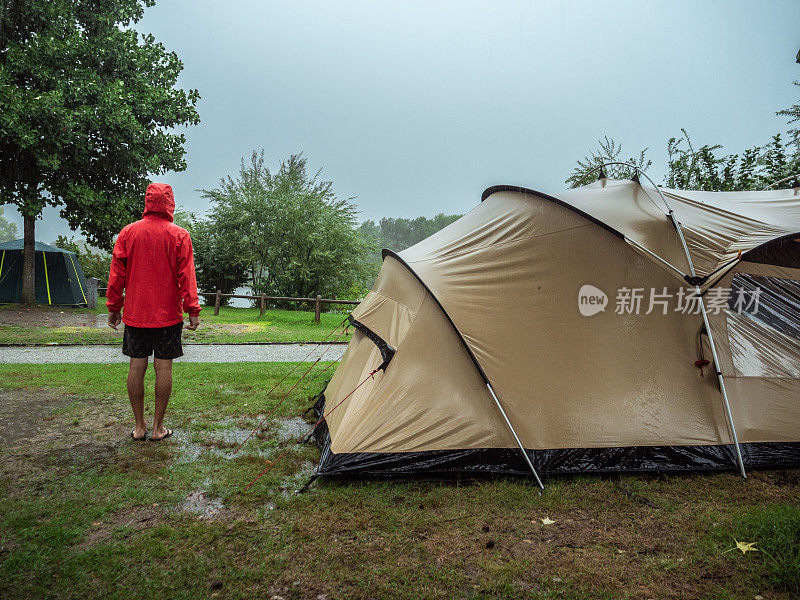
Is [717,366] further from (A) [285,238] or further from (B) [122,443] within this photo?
(A) [285,238]

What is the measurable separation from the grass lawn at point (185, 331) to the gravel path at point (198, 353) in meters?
0.55

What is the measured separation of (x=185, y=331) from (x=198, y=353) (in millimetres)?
3062

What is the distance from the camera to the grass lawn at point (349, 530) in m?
1.97

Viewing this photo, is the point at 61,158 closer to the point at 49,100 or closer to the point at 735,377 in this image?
the point at 49,100

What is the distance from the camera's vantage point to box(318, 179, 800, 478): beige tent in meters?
2.98

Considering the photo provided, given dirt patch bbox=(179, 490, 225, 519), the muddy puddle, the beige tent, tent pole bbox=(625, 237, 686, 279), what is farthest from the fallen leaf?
the muddy puddle

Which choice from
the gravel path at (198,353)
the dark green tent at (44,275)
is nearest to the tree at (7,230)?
the dark green tent at (44,275)

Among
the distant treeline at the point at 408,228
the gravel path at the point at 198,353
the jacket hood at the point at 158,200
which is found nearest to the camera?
the jacket hood at the point at 158,200

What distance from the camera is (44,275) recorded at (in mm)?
13594

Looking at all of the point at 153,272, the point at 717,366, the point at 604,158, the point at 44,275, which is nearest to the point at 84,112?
the point at 44,275

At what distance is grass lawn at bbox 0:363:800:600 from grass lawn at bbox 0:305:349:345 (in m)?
5.38

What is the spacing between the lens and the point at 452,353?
311 centimetres

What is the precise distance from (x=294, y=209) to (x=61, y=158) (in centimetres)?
843

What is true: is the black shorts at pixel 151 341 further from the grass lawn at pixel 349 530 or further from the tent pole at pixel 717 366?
the tent pole at pixel 717 366
